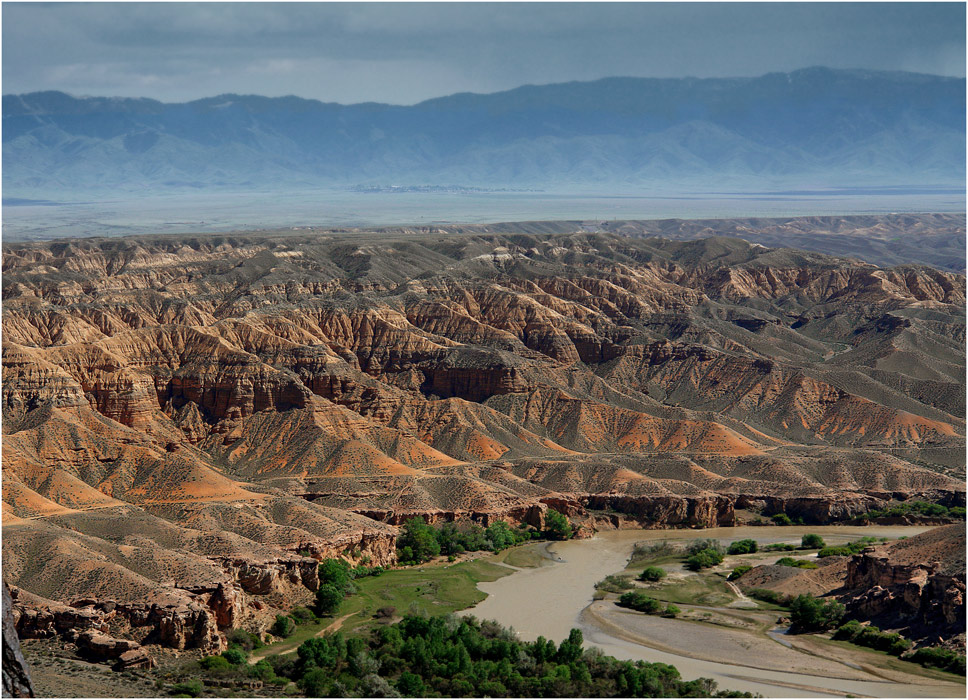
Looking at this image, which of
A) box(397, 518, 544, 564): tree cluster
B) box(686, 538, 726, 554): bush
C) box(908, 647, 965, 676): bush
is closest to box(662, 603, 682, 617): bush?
box(908, 647, 965, 676): bush

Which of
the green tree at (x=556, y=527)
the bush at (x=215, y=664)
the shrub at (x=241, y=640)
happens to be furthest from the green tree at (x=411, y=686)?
the green tree at (x=556, y=527)

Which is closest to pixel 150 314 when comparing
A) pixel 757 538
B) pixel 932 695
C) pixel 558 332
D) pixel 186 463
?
pixel 558 332

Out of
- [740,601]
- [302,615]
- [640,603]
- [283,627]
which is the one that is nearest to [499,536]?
[640,603]

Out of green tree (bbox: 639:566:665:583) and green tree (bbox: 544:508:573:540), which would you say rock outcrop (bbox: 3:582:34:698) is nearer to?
green tree (bbox: 639:566:665:583)

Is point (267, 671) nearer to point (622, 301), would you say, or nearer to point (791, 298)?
point (622, 301)

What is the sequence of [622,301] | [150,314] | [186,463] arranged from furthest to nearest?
[622,301] → [150,314] → [186,463]

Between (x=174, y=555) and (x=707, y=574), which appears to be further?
(x=707, y=574)

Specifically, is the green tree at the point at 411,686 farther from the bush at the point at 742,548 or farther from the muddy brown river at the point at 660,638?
the bush at the point at 742,548

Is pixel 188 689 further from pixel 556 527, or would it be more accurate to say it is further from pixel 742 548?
pixel 742 548
